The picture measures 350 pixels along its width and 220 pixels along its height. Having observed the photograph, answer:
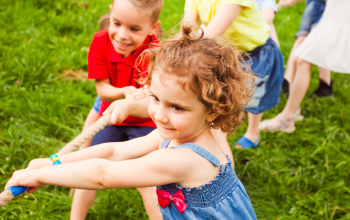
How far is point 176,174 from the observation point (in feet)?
4.22

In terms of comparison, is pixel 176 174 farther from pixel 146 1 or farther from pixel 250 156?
pixel 250 156

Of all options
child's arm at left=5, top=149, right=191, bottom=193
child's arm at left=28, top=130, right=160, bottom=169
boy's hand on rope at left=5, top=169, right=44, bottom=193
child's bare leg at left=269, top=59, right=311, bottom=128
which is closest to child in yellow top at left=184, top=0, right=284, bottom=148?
child's bare leg at left=269, top=59, right=311, bottom=128

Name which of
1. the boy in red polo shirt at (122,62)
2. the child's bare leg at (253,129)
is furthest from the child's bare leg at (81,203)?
the child's bare leg at (253,129)

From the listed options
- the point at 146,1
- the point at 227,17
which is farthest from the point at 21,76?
the point at 227,17

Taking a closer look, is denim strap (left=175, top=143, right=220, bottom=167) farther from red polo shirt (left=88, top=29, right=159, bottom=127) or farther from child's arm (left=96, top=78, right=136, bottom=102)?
red polo shirt (left=88, top=29, right=159, bottom=127)

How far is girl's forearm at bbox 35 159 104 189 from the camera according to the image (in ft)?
4.08

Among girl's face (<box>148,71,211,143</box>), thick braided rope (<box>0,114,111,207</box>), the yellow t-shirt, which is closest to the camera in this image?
girl's face (<box>148,71,211,143</box>)

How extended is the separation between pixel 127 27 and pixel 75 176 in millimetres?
1087

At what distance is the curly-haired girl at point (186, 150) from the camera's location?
1246 millimetres

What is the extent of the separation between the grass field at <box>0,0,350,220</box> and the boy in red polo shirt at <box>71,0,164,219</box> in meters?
0.38

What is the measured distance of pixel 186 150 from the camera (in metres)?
1.32

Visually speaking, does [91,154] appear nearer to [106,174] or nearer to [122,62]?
[106,174]

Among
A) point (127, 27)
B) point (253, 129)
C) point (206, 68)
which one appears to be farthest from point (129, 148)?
point (253, 129)

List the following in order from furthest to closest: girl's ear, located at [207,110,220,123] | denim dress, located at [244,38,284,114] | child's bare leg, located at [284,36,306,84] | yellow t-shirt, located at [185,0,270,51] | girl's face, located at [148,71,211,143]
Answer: child's bare leg, located at [284,36,306,84] < denim dress, located at [244,38,284,114] < yellow t-shirt, located at [185,0,270,51] < girl's ear, located at [207,110,220,123] < girl's face, located at [148,71,211,143]
